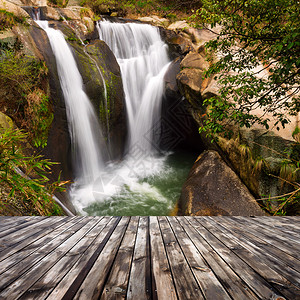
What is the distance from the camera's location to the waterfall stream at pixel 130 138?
5.24 m

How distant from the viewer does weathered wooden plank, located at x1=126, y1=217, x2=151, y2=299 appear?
90 centimetres

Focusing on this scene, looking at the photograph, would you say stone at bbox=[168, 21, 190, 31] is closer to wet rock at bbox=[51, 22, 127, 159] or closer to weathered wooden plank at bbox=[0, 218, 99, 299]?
wet rock at bbox=[51, 22, 127, 159]

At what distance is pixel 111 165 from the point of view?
720 centimetres

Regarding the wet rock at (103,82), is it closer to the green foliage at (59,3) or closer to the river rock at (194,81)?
the river rock at (194,81)

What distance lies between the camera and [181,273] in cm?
107

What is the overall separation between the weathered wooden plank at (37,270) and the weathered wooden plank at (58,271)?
3 centimetres

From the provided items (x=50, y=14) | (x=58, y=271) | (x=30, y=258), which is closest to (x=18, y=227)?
(x=30, y=258)

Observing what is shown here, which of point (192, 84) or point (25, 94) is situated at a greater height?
point (192, 84)

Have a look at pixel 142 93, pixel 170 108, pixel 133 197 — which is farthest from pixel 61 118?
pixel 170 108

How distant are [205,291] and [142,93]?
8.31 meters

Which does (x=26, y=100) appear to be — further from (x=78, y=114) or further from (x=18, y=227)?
(x=18, y=227)

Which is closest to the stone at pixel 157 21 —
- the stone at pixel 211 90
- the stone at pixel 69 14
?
the stone at pixel 69 14

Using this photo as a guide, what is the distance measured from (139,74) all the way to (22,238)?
8239mm

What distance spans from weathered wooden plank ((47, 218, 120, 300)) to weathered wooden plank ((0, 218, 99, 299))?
0.17 meters
